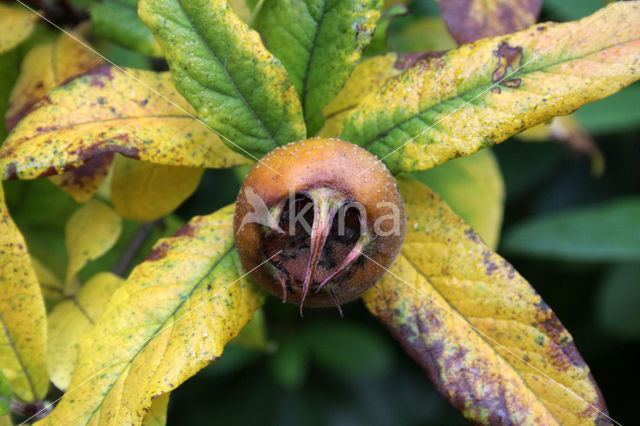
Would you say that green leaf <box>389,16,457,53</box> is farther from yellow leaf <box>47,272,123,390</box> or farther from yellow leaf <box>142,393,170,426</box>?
yellow leaf <box>142,393,170,426</box>

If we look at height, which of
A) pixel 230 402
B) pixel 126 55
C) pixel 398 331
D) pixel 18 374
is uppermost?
pixel 126 55

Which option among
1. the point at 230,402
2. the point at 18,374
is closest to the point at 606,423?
the point at 18,374

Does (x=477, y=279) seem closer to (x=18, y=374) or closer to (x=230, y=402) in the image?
(x=18, y=374)

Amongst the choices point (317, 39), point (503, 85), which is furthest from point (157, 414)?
point (503, 85)

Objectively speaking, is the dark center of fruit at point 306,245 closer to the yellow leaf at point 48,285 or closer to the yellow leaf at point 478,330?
the yellow leaf at point 478,330

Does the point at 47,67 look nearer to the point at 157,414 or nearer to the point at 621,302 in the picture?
the point at 157,414

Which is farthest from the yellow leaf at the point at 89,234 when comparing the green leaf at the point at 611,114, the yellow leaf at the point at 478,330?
the green leaf at the point at 611,114

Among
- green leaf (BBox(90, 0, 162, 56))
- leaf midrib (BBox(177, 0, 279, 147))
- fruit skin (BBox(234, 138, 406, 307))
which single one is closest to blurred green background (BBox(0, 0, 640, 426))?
green leaf (BBox(90, 0, 162, 56))
